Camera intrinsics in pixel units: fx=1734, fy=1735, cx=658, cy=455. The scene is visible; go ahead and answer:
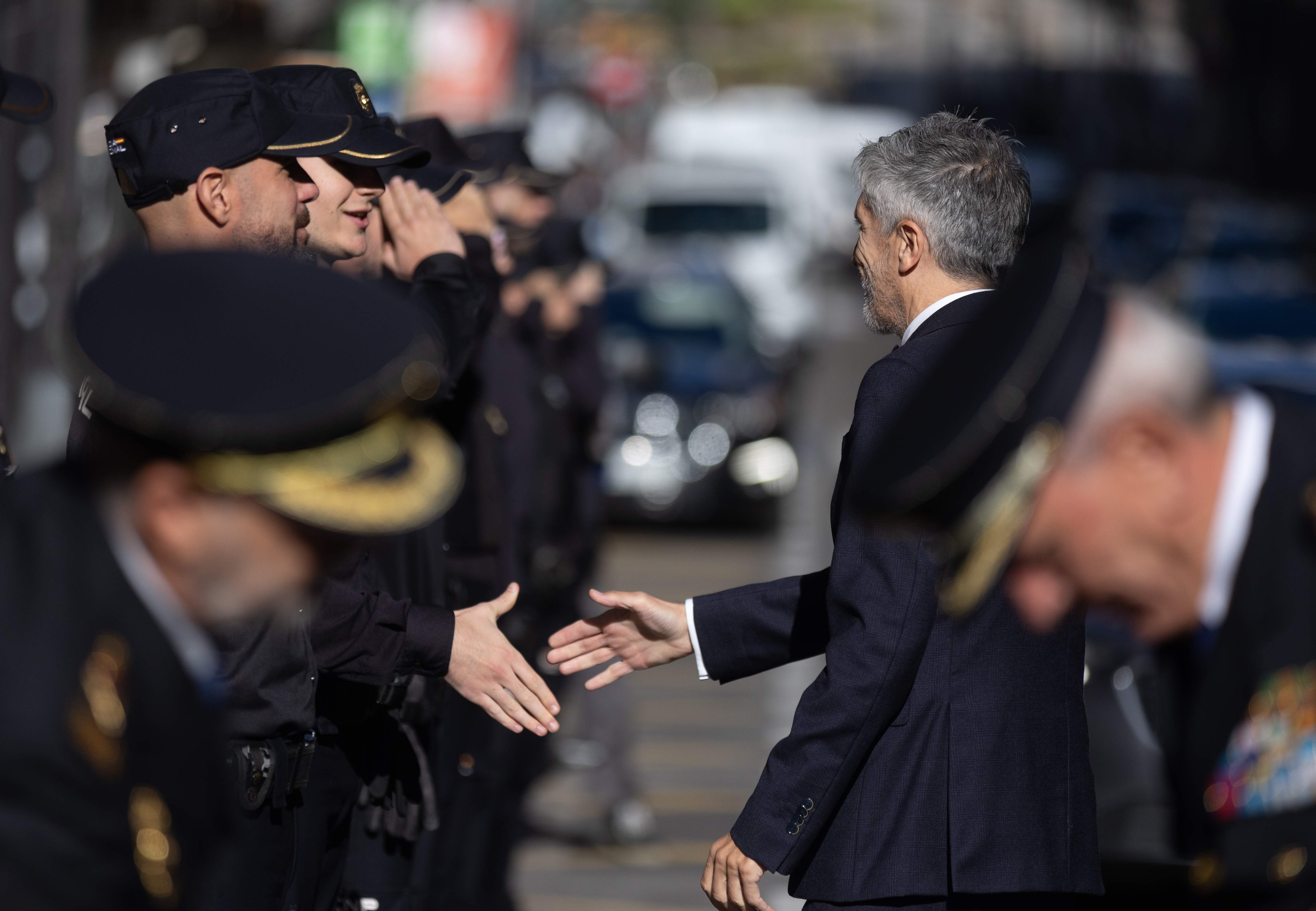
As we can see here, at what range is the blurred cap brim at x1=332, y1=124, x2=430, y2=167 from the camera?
12.2 feet

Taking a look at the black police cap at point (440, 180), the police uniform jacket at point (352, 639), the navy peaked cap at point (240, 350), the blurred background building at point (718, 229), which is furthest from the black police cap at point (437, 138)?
the navy peaked cap at point (240, 350)

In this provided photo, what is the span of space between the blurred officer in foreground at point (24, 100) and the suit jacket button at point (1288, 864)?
3.11m

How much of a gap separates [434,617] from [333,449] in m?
1.75

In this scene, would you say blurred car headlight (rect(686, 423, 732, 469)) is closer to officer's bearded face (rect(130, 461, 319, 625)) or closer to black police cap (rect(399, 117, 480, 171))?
black police cap (rect(399, 117, 480, 171))

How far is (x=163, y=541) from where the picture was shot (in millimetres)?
1910

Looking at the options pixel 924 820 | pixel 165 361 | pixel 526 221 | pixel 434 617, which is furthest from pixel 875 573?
pixel 526 221

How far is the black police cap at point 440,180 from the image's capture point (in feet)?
15.1

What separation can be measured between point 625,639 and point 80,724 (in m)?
1.99

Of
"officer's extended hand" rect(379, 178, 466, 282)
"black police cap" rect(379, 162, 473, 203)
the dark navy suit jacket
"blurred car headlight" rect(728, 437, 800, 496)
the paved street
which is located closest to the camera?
the dark navy suit jacket

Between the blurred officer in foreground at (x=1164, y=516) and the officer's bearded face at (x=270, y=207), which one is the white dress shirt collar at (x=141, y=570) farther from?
the officer's bearded face at (x=270, y=207)

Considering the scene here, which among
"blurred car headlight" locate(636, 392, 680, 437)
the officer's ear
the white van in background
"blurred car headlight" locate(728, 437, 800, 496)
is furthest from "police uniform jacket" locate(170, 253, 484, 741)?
the white van in background

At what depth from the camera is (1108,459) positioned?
1853mm

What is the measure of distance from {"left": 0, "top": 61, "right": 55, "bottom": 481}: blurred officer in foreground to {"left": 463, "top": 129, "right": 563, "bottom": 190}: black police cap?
1.80 metres

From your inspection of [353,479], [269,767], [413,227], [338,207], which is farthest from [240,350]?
[413,227]
